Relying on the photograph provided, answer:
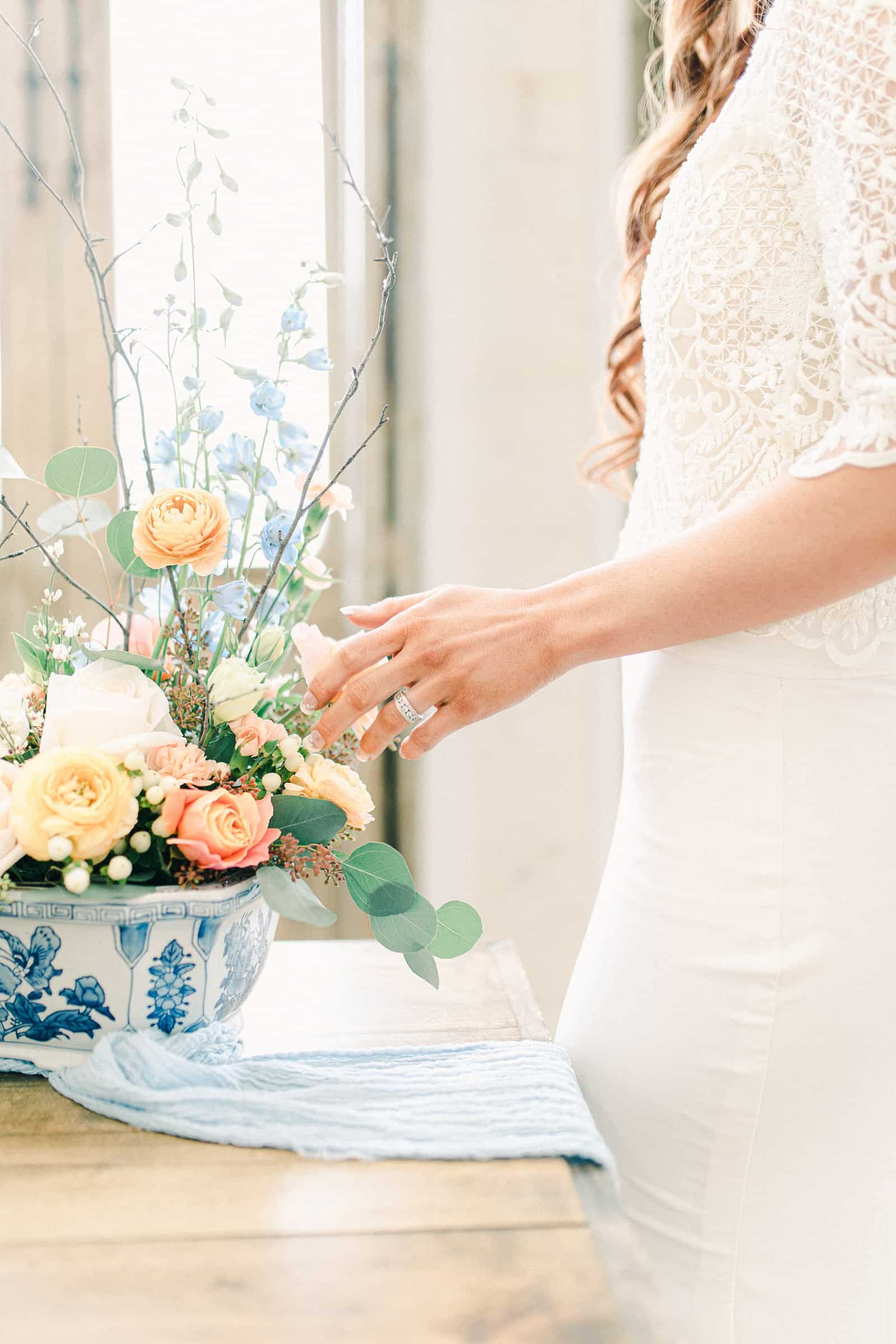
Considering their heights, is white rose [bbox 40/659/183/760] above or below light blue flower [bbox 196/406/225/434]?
below

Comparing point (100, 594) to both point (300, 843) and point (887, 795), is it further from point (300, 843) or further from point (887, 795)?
point (887, 795)

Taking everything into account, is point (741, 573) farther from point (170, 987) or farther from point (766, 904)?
point (170, 987)

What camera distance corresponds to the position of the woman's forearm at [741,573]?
0.64 meters

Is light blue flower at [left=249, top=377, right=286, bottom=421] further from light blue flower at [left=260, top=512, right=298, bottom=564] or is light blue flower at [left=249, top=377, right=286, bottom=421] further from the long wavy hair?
the long wavy hair

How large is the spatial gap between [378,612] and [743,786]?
0.29 metres

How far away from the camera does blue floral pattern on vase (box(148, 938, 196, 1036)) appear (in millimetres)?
672

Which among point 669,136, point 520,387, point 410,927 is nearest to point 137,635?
point 410,927

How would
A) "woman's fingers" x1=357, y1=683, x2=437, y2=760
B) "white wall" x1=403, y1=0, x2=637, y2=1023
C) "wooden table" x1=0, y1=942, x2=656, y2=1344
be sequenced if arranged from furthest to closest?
1. "white wall" x1=403, y1=0, x2=637, y2=1023
2. "woman's fingers" x1=357, y1=683, x2=437, y2=760
3. "wooden table" x1=0, y1=942, x2=656, y2=1344

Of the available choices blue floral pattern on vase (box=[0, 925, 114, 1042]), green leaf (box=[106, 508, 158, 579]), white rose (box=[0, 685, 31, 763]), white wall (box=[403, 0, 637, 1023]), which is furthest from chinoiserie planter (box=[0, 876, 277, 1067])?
white wall (box=[403, 0, 637, 1023])

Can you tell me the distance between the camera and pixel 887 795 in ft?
A: 2.48

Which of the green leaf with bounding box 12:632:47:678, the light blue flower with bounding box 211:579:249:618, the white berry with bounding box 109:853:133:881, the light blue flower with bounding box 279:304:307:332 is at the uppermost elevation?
the light blue flower with bounding box 279:304:307:332

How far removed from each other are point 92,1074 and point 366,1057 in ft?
0.59

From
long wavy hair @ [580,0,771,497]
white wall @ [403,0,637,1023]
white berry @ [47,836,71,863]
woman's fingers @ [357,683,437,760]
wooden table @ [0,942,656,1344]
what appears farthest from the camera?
white wall @ [403,0,637,1023]

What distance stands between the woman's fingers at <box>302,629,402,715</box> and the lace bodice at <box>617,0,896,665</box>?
25 centimetres
